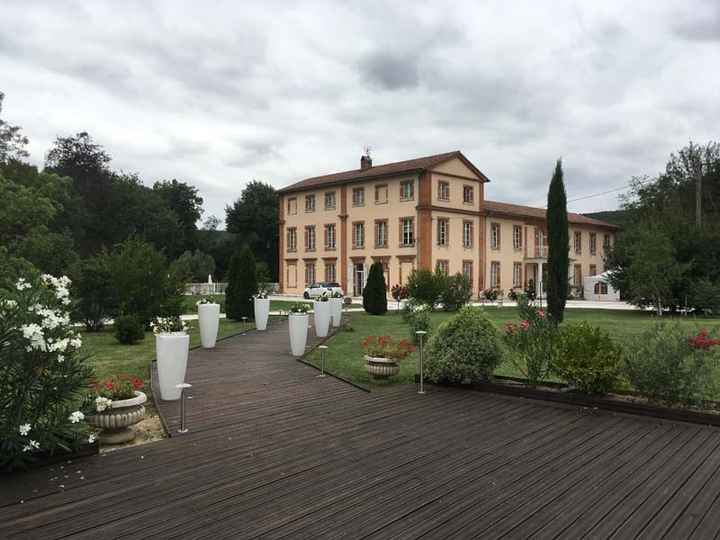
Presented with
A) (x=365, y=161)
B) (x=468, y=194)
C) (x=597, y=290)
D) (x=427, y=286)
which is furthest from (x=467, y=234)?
(x=597, y=290)

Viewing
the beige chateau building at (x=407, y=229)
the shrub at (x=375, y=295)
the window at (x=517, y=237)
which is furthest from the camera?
the window at (x=517, y=237)

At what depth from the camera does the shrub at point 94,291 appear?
48.6 feet

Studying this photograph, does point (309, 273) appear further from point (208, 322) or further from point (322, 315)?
point (208, 322)

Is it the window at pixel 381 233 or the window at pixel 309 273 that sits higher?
the window at pixel 381 233

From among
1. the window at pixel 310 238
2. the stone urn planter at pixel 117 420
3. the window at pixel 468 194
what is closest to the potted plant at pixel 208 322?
the stone urn planter at pixel 117 420

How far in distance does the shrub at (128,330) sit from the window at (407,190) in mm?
22841

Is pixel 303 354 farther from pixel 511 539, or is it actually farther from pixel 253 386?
pixel 511 539

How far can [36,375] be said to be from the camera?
12.7 feet

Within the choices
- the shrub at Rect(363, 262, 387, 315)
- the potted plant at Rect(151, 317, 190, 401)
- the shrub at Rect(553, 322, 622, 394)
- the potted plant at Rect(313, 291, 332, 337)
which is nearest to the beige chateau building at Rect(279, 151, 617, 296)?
the shrub at Rect(363, 262, 387, 315)

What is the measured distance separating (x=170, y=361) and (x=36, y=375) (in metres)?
2.37

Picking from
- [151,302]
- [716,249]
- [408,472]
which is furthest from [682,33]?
[716,249]

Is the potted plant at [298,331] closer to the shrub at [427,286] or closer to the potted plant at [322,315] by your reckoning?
the potted plant at [322,315]

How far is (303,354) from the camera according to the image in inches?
389

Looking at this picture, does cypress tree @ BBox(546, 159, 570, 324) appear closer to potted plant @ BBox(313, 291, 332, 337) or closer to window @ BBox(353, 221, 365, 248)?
potted plant @ BBox(313, 291, 332, 337)
